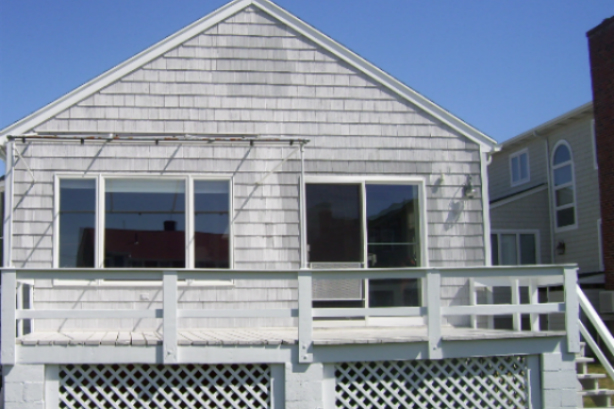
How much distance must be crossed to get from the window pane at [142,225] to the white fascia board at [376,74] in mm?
2832

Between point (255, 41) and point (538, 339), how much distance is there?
5340 mm

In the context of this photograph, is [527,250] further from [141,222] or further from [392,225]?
[141,222]

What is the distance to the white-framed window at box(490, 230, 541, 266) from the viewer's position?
58.0 ft

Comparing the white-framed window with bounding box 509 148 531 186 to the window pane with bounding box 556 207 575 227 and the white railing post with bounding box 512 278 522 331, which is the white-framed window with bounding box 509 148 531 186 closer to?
the window pane with bounding box 556 207 575 227

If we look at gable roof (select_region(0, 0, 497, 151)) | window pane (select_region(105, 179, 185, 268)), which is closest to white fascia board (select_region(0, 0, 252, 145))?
gable roof (select_region(0, 0, 497, 151))

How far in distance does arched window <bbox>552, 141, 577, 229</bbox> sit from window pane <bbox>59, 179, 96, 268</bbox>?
38.9ft

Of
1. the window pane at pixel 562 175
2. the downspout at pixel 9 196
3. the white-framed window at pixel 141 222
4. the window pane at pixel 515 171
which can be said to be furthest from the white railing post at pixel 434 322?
the window pane at pixel 515 171

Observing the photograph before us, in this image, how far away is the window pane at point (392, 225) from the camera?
33.4 ft

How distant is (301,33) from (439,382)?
199 inches

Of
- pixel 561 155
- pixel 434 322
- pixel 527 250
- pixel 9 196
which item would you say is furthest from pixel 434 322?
pixel 561 155

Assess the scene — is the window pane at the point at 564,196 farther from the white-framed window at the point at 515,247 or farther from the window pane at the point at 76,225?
the window pane at the point at 76,225

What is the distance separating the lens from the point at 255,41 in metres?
10.2

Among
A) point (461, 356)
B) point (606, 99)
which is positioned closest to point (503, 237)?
point (606, 99)

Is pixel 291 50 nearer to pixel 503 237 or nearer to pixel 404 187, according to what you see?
pixel 404 187
